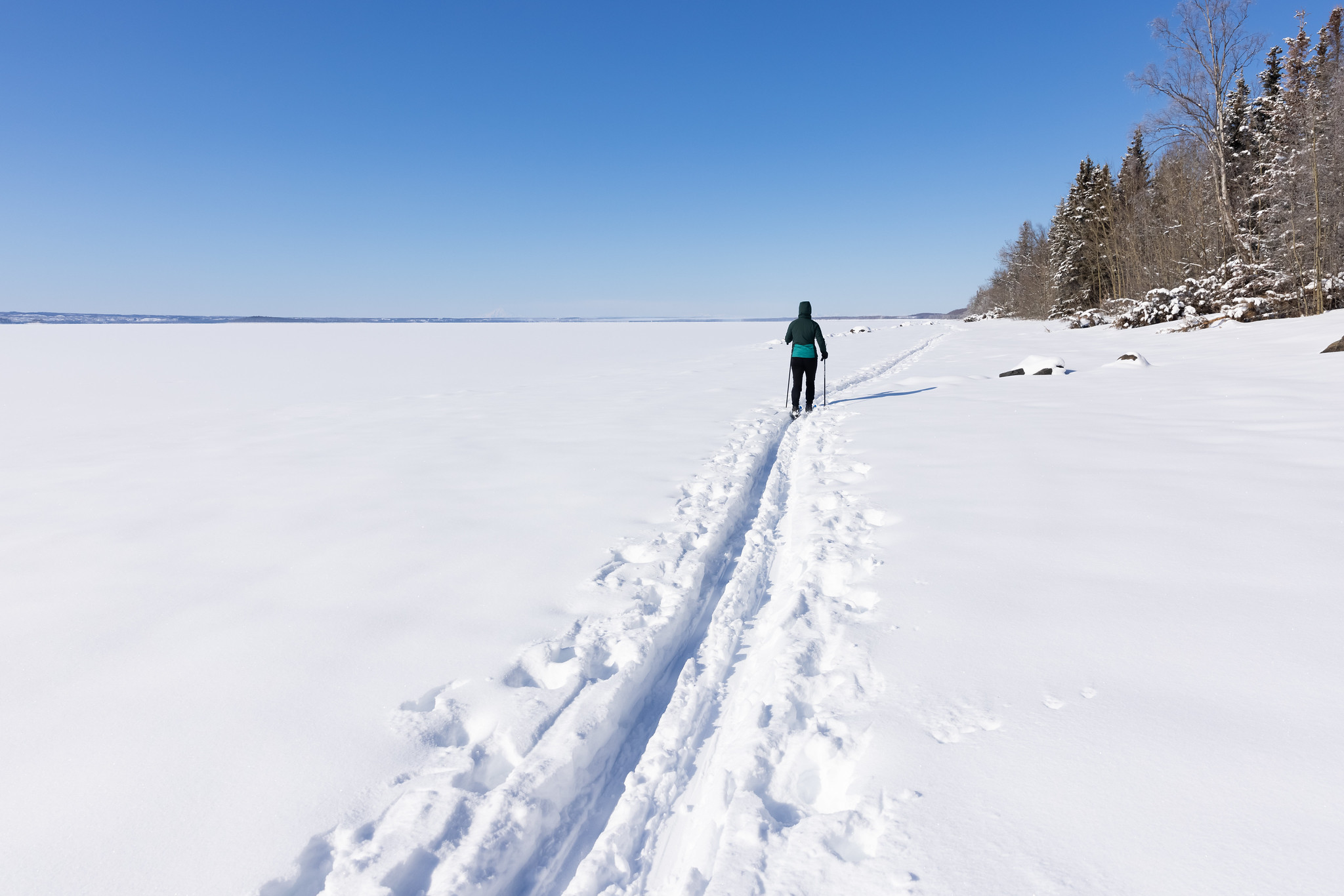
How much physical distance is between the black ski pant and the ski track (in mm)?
6251

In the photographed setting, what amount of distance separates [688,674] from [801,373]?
758 cm

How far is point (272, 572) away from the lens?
3.85 meters

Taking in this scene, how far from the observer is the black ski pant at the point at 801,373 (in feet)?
31.9

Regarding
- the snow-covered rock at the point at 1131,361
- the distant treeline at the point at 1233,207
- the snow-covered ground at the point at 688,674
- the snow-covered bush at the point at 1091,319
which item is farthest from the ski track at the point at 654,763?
the snow-covered bush at the point at 1091,319

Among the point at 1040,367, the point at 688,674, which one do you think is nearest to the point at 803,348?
the point at 1040,367

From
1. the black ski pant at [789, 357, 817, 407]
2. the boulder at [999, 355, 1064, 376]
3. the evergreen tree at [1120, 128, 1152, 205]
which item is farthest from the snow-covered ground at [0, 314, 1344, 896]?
the evergreen tree at [1120, 128, 1152, 205]

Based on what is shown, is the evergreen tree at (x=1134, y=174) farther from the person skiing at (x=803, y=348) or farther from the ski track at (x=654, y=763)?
the ski track at (x=654, y=763)

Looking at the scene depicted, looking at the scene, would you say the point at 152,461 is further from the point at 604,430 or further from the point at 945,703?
the point at 945,703

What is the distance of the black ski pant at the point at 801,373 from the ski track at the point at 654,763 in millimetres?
6251

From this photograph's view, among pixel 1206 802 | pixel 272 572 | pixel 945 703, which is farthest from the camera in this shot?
pixel 272 572

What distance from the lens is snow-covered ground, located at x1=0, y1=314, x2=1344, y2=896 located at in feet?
5.92

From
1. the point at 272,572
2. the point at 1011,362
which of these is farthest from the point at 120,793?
the point at 1011,362

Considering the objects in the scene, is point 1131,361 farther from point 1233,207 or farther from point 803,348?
point 1233,207

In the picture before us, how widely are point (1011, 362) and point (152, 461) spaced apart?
18536 mm
